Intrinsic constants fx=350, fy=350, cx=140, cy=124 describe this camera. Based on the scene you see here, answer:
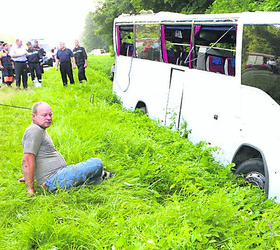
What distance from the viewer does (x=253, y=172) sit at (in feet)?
16.3

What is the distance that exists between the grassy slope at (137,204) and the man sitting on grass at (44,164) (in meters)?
0.15

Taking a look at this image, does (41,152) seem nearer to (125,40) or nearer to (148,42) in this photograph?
(148,42)

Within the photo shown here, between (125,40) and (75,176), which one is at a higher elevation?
(125,40)

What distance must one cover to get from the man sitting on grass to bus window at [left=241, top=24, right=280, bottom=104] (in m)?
2.50

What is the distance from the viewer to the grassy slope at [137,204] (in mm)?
3299

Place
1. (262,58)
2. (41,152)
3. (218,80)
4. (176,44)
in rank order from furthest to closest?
(176,44) < (218,80) < (262,58) < (41,152)

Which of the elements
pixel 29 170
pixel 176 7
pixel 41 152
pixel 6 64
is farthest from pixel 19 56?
pixel 29 170

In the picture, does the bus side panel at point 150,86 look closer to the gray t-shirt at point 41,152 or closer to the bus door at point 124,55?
the bus door at point 124,55

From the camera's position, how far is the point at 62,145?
19.5 feet

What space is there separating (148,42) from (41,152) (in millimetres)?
5413

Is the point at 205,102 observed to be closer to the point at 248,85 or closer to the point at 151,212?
the point at 248,85

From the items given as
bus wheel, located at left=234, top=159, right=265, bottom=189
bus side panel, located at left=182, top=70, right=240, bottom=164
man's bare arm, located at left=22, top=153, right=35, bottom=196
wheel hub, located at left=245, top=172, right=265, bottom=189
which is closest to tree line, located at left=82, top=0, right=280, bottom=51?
bus side panel, located at left=182, top=70, right=240, bottom=164

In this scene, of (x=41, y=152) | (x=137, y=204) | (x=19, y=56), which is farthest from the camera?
(x=19, y=56)

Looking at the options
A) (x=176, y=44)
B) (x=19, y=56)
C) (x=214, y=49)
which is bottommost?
(x=19, y=56)
